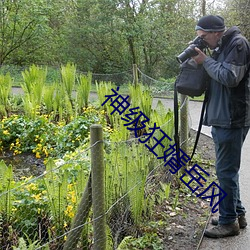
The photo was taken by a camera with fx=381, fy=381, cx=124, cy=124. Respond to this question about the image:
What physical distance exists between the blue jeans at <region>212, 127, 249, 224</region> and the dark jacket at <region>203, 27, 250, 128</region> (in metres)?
0.09

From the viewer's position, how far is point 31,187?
10.9ft

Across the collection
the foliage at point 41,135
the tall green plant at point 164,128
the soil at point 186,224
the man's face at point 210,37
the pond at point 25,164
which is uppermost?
the man's face at point 210,37

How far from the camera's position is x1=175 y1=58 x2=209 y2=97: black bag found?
3.16m

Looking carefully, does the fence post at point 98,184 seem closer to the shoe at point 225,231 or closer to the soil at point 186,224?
the soil at point 186,224

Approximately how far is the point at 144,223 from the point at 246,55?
5.60 ft

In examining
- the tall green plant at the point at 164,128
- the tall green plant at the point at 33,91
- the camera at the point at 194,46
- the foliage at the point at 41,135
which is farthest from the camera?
the tall green plant at the point at 33,91

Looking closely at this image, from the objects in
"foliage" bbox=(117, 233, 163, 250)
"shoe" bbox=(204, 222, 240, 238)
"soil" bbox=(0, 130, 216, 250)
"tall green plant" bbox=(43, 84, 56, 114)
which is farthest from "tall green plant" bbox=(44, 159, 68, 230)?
"tall green plant" bbox=(43, 84, 56, 114)

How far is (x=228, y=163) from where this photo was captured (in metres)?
3.17

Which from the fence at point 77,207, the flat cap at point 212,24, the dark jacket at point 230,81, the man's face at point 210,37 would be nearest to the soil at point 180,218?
the fence at point 77,207

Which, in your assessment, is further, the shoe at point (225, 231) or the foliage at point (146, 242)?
the shoe at point (225, 231)

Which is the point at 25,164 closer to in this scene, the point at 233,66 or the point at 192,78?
the point at 192,78

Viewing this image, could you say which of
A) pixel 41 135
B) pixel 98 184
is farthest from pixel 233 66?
pixel 41 135

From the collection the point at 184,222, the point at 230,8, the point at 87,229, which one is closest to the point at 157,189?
the point at 184,222

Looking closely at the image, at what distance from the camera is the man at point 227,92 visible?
289 cm
